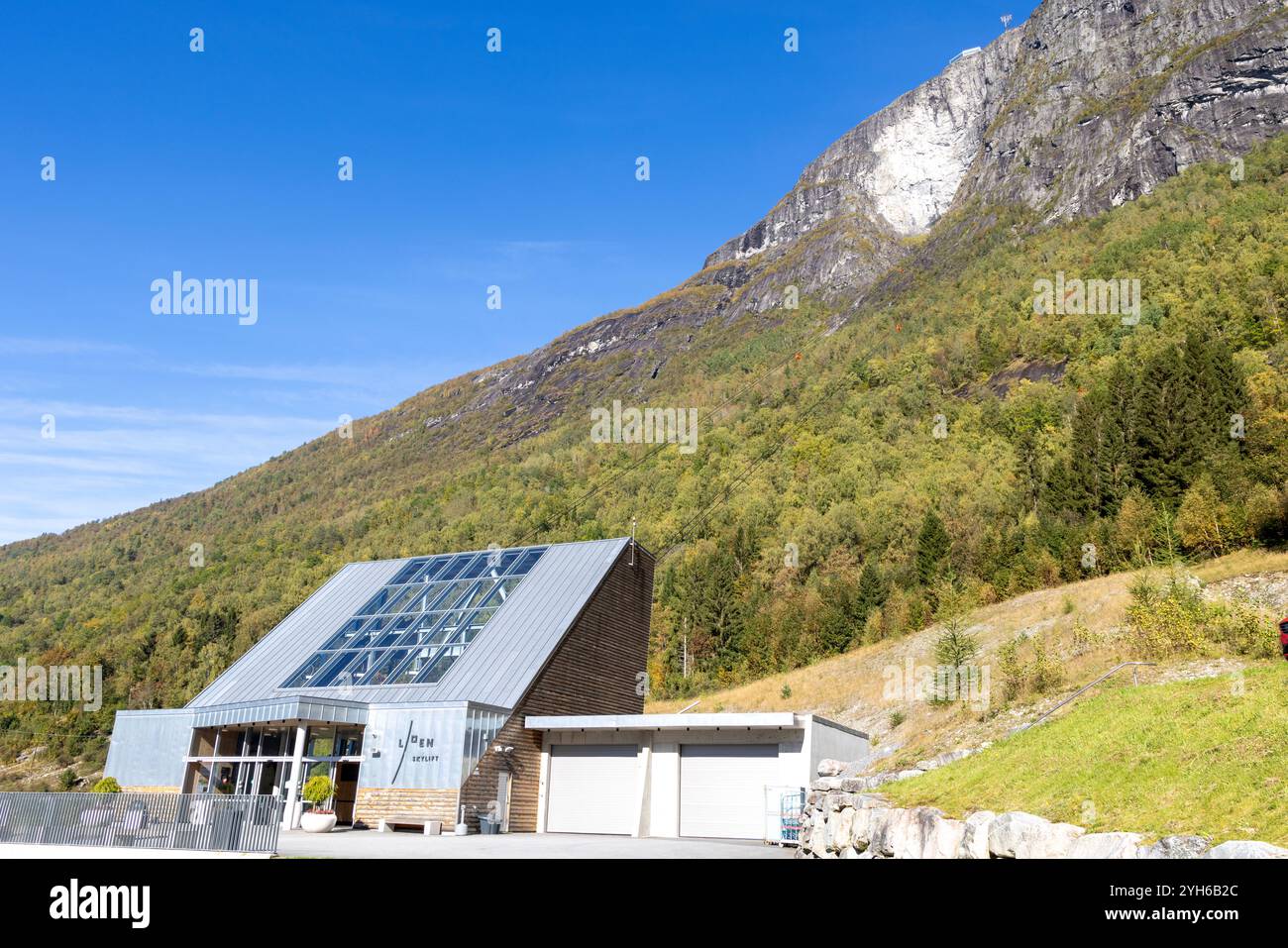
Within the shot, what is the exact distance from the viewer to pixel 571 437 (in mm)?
134875

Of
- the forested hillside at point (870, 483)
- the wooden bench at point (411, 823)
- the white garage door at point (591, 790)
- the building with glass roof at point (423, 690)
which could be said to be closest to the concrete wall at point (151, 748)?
the building with glass roof at point (423, 690)

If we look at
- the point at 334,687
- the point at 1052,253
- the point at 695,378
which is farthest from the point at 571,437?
the point at 334,687

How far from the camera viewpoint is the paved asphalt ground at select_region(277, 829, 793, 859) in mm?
16516

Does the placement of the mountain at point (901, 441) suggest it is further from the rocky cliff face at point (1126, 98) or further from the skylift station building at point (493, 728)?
the skylift station building at point (493, 728)

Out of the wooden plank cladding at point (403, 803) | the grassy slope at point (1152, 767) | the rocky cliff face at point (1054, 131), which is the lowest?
the wooden plank cladding at point (403, 803)

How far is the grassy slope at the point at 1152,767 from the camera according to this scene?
9.12 meters

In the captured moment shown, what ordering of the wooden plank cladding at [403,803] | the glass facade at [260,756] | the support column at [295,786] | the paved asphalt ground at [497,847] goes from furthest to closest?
the glass facade at [260,756] → the support column at [295,786] → the wooden plank cladding at [403,803] → the paved asphalt ground at [497,847]

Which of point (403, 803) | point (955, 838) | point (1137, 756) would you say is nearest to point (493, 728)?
point (403, 803)

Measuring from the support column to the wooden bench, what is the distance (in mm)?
2450

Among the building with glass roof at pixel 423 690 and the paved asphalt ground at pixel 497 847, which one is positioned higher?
the building with glass roof at pixel 423 690

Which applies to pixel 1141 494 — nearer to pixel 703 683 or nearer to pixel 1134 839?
pixel 703 683

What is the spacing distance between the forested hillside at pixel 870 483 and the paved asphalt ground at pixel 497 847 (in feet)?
106

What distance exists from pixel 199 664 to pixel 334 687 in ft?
246

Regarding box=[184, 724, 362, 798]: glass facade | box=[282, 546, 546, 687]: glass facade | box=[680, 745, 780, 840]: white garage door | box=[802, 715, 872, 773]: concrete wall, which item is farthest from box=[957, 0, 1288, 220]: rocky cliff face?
box=[184, 724, 362, 798]: glass facade
